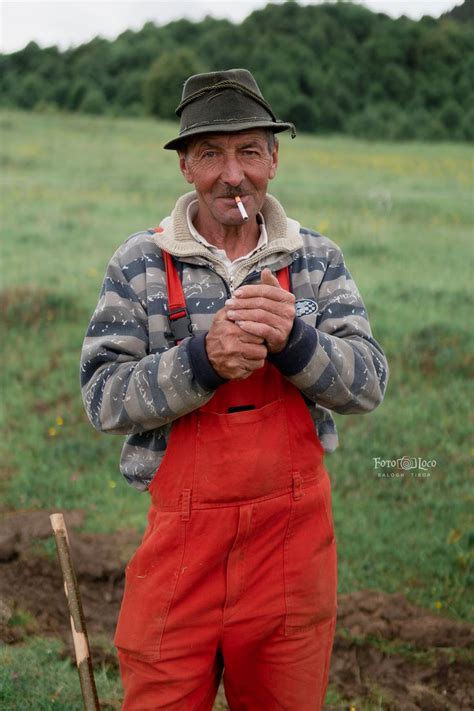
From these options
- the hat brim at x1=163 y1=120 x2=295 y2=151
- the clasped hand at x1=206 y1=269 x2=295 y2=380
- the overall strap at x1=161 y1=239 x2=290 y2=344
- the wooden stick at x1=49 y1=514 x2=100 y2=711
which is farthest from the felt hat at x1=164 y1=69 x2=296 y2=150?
the wooden stick at x1=49 y1=514 x2=100 y2=711

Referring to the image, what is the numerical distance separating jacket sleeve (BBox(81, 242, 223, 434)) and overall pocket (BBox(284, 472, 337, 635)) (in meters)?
0.43

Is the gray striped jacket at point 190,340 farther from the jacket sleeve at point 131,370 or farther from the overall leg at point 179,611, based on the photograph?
the overall leg at point 179,611

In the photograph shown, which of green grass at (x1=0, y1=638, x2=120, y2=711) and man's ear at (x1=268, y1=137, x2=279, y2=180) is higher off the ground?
man's ear at (x1=268, y1=137, x2=279, y2=180)

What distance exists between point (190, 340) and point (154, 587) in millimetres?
647

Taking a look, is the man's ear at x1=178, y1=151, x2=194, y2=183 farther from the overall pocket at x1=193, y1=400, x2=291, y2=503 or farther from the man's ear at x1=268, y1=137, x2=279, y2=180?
the overall pocket at x1=193, y1=400, x2=291, y2=503

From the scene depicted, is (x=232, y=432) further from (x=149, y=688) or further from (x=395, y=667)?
(x=395, y=667)

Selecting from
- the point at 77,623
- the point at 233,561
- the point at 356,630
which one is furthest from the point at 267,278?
the point at 356,630

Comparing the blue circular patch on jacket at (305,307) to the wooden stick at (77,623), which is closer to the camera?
the blue circular patch on jacket at (305,307)

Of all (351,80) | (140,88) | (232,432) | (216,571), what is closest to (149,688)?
(216,571)

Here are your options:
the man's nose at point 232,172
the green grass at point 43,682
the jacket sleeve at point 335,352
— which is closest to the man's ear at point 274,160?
the man's nose at point 232,172

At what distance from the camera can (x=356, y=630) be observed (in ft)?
12.8

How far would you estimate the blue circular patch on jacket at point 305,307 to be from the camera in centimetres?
234

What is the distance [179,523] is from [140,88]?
99.6ft

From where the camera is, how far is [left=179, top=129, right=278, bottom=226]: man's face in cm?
234
